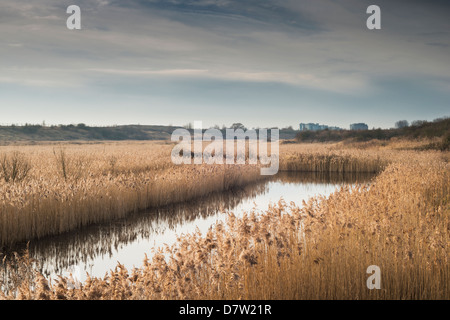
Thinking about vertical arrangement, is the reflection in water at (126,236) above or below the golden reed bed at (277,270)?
below

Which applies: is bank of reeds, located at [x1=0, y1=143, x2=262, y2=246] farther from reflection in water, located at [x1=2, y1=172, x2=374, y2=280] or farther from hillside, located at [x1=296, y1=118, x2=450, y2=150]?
hillside, located at [x1=296, y1=118, x2=450, y2=150]

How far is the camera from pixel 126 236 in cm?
1055

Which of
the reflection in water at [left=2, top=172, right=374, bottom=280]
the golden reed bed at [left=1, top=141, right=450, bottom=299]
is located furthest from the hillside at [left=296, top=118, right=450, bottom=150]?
the golden reed bed at [left=1, top=141, right=450, bottom=299]

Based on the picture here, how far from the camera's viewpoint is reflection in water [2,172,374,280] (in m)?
8.51

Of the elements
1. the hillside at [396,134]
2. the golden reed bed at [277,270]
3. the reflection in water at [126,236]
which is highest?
the hillside at [396,134]

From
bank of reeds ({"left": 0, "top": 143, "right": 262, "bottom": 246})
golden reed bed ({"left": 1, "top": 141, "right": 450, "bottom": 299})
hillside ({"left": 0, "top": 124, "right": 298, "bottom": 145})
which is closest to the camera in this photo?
golden reed bed ({"left": 1, "top": 141, "right": 450, "bottom": 299})

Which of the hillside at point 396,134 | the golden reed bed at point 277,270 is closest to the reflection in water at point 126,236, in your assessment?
the golden reed bed at point 277,270

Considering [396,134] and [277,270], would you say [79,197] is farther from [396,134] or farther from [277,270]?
[396,134]

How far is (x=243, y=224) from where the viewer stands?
18.4ft

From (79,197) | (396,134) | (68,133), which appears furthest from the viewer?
(68,133)

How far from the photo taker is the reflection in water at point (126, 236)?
8.51m

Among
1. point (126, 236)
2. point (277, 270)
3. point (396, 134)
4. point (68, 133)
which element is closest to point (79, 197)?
point (126, 236)

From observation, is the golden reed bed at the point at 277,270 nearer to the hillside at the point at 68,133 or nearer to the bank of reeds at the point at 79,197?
the bank of reeds at the point at 79,197
